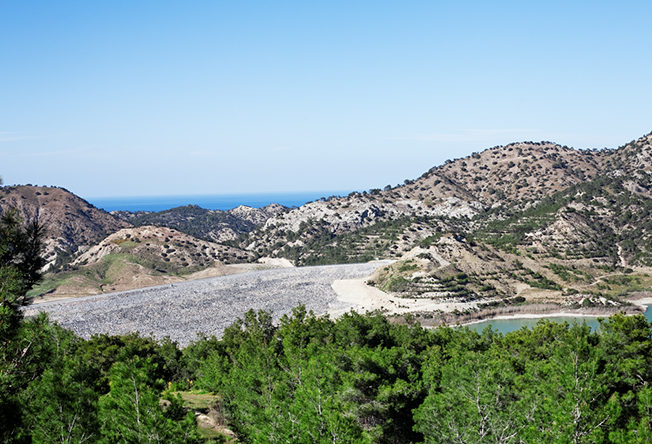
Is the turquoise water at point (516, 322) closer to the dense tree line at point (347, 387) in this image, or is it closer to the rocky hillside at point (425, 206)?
the dense tree line at point (347, 387)

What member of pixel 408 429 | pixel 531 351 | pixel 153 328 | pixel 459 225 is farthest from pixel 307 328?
pixel 459 225

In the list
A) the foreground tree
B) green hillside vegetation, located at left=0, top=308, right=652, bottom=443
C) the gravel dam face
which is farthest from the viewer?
the gravel dam face

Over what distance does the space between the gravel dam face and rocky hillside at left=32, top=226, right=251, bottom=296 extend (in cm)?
1214

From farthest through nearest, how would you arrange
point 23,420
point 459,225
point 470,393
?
1. point 459,225
2. point 470,393
3. point 23,420

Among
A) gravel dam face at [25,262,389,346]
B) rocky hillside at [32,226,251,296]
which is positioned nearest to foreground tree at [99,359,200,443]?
gravel dam face at [25,262,389,346]

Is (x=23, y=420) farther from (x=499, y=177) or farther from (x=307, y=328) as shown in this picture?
(x=499, y=177)

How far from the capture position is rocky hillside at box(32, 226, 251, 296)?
393 ft

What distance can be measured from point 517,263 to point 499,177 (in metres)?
90.4

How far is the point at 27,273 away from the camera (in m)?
20.7

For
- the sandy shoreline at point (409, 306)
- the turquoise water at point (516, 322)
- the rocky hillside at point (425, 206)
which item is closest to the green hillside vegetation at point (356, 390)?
the turquoise water at point (516, 322)

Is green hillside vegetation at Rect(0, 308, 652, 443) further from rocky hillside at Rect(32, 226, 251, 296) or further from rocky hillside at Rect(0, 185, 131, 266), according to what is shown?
rocky hillside at Rect(0, 185, 131, 266)

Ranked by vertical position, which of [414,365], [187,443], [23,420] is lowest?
[414,365]

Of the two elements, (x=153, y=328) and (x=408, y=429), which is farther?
(x=153, y=328)

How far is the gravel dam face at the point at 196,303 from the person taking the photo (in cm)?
8319
